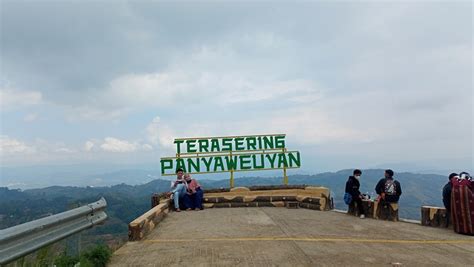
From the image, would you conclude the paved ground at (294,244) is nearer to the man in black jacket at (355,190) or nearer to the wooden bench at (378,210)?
the wooden bench at (378,210)

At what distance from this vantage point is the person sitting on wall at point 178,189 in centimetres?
1243

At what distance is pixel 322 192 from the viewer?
13.5 m

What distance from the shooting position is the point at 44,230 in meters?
4.55

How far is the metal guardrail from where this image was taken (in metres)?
3.78

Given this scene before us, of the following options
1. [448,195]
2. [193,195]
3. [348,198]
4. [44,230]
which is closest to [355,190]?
[348,198]

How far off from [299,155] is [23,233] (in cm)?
1320

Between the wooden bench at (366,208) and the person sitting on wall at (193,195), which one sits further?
the person sitting on wall at (193,195)

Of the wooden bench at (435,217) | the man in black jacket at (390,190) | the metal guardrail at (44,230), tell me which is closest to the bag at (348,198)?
the man in black jacket at (390,190)

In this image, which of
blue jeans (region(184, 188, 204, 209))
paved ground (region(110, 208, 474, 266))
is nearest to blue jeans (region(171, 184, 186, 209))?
blue jeans (region(184, 188, 204, 209))

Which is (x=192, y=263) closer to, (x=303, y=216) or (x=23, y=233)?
(x=23, y=233)

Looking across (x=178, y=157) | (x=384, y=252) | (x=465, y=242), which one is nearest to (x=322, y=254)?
(x=384, y=252)

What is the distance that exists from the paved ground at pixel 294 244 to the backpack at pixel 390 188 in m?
0.89

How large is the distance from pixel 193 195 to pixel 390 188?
618 cm

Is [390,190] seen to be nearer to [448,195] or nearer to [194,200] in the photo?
[448,195]
